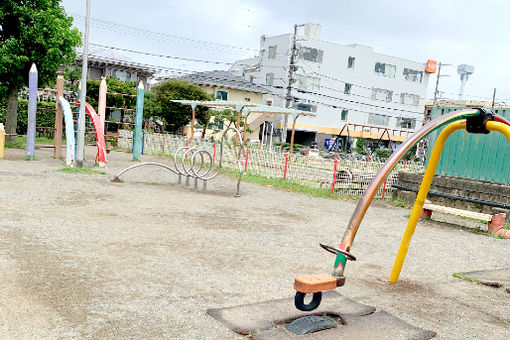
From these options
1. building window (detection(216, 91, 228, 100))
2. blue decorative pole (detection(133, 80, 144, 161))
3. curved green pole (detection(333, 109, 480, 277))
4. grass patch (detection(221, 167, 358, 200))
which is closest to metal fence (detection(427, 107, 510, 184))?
grass patch (detection(221, 167, 358, 200))

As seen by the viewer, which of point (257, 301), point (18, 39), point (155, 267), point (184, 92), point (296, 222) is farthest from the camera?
point (184, 92)

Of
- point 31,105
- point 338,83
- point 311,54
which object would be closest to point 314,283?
point 31,105

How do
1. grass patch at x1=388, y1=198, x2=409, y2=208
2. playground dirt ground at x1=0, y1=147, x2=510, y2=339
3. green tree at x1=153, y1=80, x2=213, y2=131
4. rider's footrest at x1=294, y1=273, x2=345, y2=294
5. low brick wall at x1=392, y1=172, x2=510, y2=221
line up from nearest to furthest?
rider's footrest at x1=294, y1=273, x2=345, y2=294, playground dirt ground at x1=0, y1=147, x2=510, y2=339, low brick wall at x1=392, y1=172, x2=510, y2=221, grass patch at x1=388, y1=198, x2=409, y2=208, green tree at x1=153, y1=80, x2=213, y2=131

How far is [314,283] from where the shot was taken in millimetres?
3631

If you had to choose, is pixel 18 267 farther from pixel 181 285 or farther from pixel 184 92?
pixel 184 92

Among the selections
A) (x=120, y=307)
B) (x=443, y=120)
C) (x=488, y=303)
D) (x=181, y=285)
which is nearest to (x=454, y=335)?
(x=488, y=303)

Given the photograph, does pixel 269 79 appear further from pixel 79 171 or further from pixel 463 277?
pixel 463 277

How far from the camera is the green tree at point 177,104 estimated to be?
3153 cm

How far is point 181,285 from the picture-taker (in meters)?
4.76

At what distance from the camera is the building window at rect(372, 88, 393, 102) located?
1928 inches

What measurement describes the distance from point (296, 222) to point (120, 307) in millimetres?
5473

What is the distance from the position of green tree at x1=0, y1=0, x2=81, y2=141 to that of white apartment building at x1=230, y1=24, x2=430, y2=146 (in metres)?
24.7

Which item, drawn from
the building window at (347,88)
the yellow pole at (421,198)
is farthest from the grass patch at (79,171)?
the building window at (347,88)

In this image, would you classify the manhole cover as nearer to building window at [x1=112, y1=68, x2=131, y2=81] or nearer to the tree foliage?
the tree foliage
